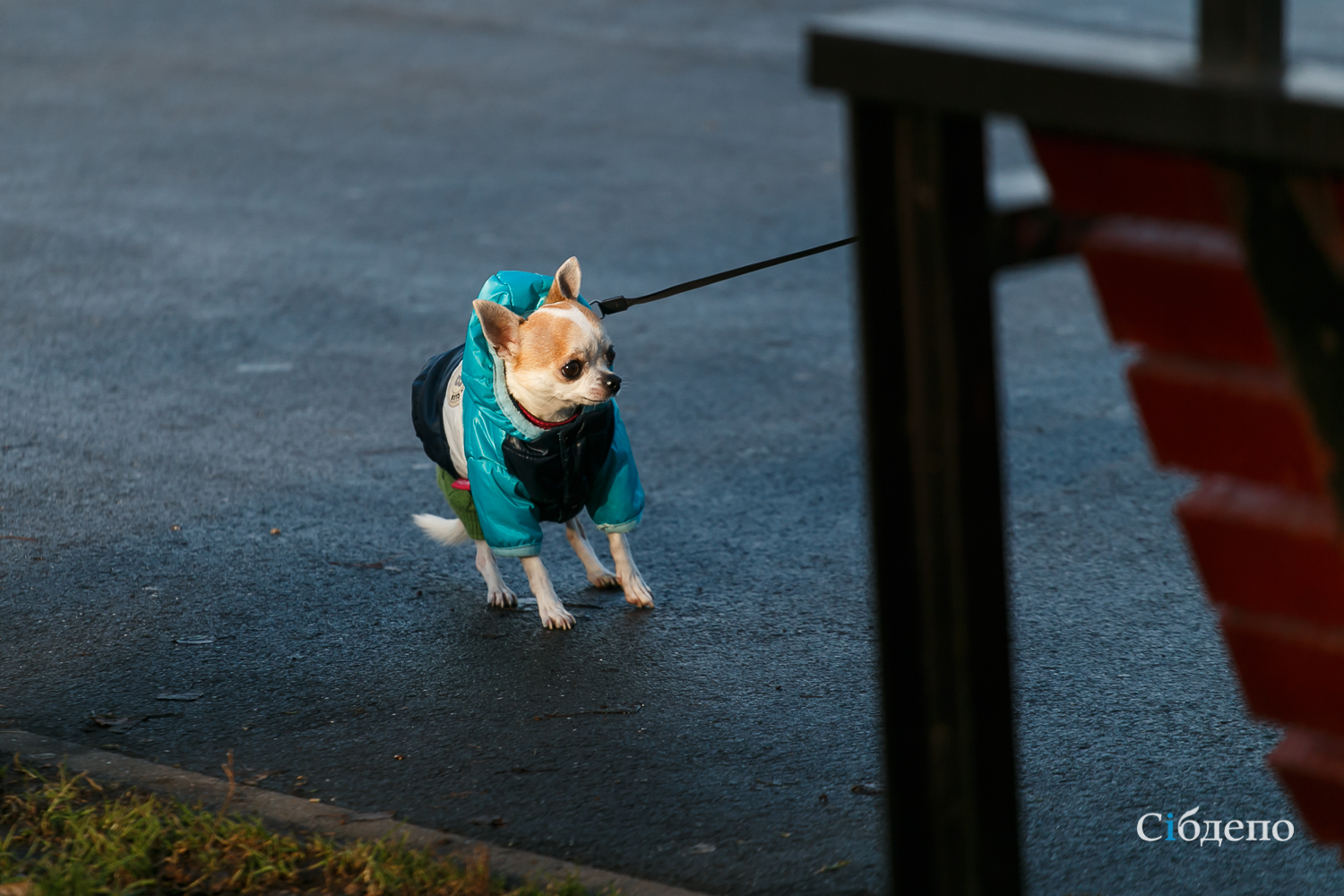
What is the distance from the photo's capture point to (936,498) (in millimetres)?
2248

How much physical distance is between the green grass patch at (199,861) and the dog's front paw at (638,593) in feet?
5.07

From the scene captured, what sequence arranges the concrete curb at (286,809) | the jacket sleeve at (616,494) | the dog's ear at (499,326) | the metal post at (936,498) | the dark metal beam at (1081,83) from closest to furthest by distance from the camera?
the dark metal beam at (1081,83)
the metal post at (936,498)
the concrete curb at (286,809)
the dog's ear at (499,326)
the jacket sleeve at (616,494)

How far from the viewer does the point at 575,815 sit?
3770mm

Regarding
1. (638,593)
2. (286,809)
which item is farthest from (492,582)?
(286,809)

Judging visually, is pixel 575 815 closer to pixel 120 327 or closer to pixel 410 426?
pixel 410 426

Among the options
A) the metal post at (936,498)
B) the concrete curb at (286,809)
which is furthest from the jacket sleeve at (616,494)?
the metal post at (936,498)

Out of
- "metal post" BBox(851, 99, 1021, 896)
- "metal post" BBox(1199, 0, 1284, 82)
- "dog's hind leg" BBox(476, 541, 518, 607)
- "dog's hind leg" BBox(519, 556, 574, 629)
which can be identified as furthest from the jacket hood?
"metal post" BBox(1199, 0, 1284, 82)

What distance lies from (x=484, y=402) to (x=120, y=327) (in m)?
3.69

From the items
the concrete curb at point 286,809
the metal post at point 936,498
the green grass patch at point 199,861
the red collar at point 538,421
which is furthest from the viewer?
the red collar at point 538,421

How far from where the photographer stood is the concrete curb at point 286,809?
341cm

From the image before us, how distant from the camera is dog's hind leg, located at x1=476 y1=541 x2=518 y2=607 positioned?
16.3 feet

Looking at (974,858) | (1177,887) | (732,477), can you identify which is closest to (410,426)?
(732,477)

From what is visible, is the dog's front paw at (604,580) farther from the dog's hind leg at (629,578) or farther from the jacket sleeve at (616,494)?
the jacket sleeve at (616,494)

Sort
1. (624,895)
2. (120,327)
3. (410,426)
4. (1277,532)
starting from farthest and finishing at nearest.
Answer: (120,327) → (410,426) → (624,895) → (1277,532)
